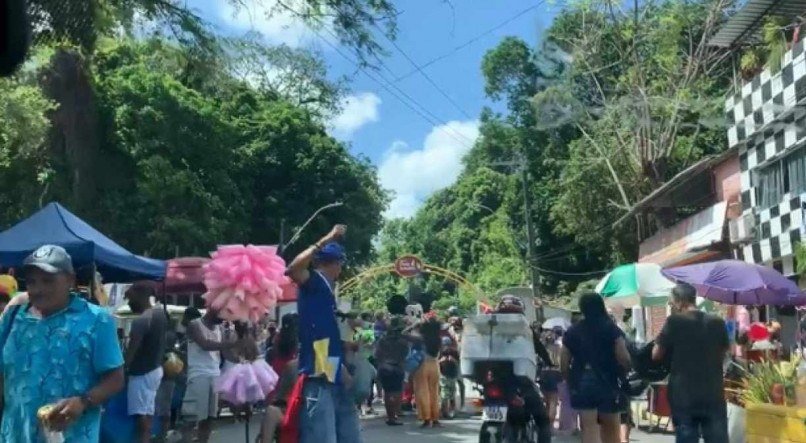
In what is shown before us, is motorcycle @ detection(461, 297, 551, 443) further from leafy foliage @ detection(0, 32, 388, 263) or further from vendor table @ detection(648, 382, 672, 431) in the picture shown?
leafy foliage @ detection(0, 32, 388, 263)

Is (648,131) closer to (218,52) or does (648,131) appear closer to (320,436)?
(218,52)

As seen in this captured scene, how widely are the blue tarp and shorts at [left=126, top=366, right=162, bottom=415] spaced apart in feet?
11.1

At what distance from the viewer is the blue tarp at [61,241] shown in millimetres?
12523

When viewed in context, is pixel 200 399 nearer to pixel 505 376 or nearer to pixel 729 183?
pixel 505 376

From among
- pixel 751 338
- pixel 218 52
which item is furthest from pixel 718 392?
pixel 751 338

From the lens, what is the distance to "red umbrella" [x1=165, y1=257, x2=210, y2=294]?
65.7ft

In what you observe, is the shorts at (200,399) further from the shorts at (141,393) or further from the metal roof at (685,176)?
the metal roof at (685,176)

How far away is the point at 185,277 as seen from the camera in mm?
20031

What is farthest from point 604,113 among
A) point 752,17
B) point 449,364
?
point 449,364

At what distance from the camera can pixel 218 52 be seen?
12570 mm

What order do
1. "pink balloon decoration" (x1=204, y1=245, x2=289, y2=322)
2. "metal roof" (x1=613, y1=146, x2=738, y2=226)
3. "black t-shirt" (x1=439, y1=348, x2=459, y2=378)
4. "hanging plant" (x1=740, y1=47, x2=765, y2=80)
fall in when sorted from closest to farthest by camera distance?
"pink balloon decoration" (x1=204, y1=245, x2=289, y2=322), "black t-shirt" (x1=439, y1=348, x2=459, y2=378), "hanging plant" (x1=740, y1=47, x2=765, y2=80), "metal roof" (x1=613, y1=146, x2=738, y2=226)

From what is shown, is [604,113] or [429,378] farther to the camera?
[604,113]

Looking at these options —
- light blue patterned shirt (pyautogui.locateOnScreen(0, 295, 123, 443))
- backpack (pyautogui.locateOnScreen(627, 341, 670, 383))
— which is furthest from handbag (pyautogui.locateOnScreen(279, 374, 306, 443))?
backpack (pyautogui.locateOnScreen(627, 341, 670, 383))

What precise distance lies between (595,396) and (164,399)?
4.25m
